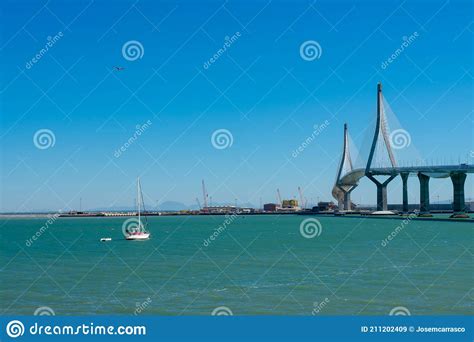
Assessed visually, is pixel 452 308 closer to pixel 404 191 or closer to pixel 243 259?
pixel 243 259

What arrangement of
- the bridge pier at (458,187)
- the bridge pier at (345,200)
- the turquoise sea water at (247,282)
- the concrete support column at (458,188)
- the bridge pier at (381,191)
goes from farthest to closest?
the bridge pier at (345,200) < the bridge pier at (381,191) < the concrete support column at (458,188) < the bridge pier at (458,187) < the turquoise sea water at (247,282)

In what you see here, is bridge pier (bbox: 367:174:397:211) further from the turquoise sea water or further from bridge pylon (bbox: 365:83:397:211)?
the turquoise sea water

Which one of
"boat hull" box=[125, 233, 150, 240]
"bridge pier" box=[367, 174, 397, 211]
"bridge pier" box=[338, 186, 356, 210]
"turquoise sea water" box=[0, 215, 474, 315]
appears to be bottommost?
"turquoise sea water" box=[0, 215, 474, 315]

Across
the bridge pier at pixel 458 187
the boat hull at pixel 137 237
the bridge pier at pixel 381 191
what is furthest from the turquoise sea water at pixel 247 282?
the bridge pier at pixel 381 191

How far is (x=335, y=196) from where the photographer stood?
14875 centimetres

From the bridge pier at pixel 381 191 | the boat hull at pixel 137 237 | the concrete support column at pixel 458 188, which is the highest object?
the bridge pier at pixel 381 191

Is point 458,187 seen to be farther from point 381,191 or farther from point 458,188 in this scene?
point 381,191

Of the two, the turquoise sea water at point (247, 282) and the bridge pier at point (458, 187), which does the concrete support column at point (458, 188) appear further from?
the turquoise sea water at point (247, 282)

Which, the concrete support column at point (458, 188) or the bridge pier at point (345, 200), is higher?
the bridge pier at point (345, 200)

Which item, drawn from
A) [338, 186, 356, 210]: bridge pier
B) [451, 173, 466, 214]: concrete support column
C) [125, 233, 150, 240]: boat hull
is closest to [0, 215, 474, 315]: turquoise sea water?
[125, 233, 150, 240]: boat hull

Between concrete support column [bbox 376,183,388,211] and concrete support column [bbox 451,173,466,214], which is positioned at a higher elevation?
concrete support column [bbox 376,183,388,211]

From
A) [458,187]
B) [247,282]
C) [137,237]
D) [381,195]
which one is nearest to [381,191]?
[381,195]

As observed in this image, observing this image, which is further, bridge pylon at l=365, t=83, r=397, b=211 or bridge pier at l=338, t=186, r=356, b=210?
bridge pier at l=338, t=186, r=356, b=210

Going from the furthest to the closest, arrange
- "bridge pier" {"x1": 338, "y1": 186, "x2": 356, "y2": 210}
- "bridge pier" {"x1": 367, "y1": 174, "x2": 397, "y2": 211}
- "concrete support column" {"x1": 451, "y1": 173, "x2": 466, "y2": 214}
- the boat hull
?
1. "bridge pier" {"x1": 338, "y1": 186, "x2": 356, "y2": 210}
2. "bridge pier" {"x1": 367, "y1": 174, "x2": 397, "y2": 211}
3. "concrete support column" {"x1": 451, "y1": 173, "x2": 466, "y2": 214}
4. the boat hull
